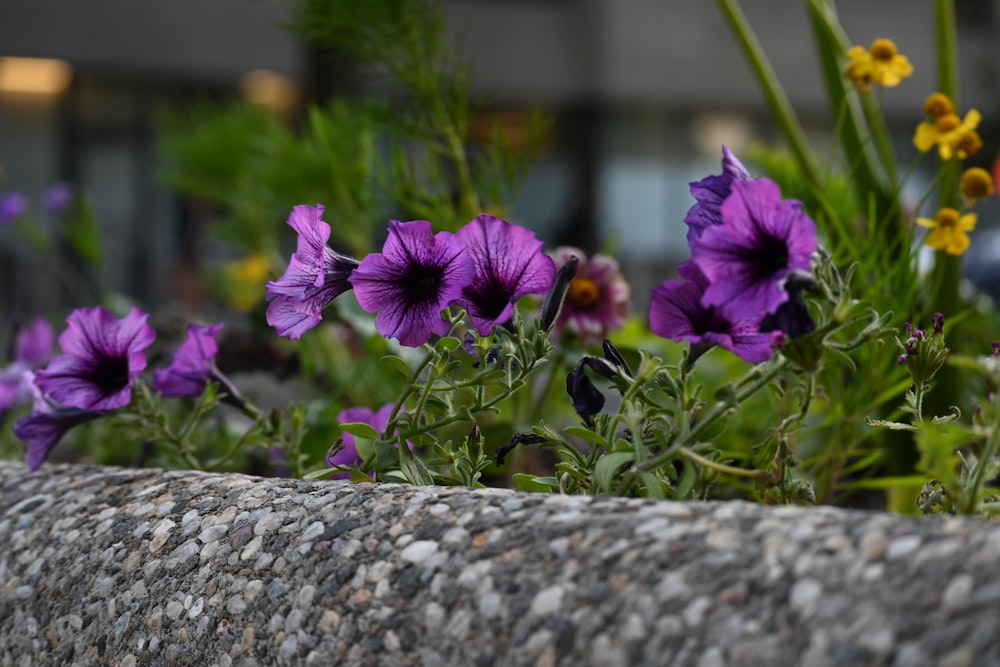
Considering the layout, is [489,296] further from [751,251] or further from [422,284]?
[751,251]

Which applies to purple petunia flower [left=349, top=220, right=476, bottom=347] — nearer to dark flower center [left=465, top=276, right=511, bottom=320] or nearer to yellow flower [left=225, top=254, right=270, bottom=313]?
dark flower center [left=465, top=276, right=511, bottom=320]

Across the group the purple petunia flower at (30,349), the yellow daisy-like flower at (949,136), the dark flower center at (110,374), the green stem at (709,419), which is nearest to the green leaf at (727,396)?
the green stem at (709,419)

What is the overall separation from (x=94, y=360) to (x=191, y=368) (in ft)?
0.34

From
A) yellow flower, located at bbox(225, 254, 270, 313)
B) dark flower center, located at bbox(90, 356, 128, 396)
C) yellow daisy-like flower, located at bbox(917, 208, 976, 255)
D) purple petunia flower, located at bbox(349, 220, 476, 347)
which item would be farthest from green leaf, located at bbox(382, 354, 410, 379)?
yellow flower, located at bbox(225, 254, 270, 313)

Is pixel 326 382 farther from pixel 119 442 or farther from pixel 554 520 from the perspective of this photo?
pixel 554 520

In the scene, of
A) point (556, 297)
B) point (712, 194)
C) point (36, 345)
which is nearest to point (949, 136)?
point (712, 194)

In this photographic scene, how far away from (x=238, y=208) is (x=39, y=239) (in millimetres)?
647

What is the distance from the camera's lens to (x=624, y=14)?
38.4 feet

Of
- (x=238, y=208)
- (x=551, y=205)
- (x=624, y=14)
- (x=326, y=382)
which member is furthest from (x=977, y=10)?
(x=326, y=382)

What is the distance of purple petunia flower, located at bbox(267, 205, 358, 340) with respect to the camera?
864mm

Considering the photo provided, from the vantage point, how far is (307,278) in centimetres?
89

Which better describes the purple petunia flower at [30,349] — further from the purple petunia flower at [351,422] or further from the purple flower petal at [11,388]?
the purple petunia flower at [351,422]

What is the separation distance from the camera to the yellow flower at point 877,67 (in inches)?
46.6

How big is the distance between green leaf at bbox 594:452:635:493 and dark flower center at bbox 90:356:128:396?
0.51 m
